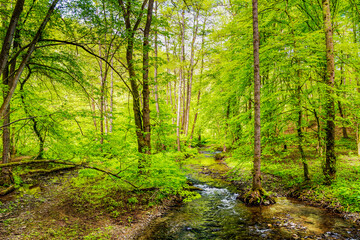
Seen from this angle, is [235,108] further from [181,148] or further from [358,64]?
[358,64]

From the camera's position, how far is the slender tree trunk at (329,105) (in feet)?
22.3

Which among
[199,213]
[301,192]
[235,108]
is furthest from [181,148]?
[301,192]

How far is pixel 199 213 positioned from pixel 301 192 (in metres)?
4.52

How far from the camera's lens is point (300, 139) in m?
7.39

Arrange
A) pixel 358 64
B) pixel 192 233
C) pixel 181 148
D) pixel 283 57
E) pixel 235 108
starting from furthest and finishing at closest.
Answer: pixel 235 108, pixel 181 148, pixel 283 57, pixel 358 64, pixel 192 233

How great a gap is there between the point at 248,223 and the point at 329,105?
5.52 meters

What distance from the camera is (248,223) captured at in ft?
18.9

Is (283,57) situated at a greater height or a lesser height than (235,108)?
greater

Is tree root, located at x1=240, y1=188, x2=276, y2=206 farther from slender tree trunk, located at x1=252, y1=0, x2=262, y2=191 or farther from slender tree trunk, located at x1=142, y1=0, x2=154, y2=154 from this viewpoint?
slender tree trunk, located at x1=142, y1=0, x2=154, y2=154

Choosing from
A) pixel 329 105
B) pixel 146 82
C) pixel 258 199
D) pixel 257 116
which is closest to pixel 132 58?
pixel 146 82

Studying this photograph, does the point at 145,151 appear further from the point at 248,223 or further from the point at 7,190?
the point at 7,190

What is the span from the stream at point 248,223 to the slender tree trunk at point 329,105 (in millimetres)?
1900

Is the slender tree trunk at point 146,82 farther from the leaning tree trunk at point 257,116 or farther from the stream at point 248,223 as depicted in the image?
the leaning tree trunk at point 257,116

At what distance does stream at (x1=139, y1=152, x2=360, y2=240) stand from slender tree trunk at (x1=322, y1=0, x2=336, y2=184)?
1.90m
